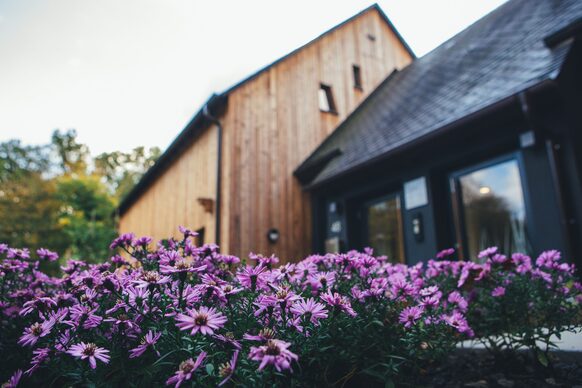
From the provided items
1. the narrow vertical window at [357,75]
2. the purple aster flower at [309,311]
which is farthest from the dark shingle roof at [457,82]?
the purple aster flower at [309,311]

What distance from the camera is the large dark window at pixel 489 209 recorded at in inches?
197

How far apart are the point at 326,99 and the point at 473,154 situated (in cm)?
470

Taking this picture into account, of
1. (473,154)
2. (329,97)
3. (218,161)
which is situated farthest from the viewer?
(329,97)

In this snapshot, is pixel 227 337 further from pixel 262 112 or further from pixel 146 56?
pixel 146 56

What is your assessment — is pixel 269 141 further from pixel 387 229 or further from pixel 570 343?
pixel 570 343

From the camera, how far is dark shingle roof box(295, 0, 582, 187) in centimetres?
465

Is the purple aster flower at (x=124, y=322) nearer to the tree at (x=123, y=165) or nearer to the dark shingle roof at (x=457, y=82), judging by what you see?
the dark shingle roof at (x=457, y=82)

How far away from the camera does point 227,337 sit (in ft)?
3.67

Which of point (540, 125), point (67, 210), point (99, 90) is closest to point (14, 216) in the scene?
point (67, 210)

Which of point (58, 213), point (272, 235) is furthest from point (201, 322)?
point (58, 213)

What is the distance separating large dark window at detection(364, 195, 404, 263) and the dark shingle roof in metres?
0.96

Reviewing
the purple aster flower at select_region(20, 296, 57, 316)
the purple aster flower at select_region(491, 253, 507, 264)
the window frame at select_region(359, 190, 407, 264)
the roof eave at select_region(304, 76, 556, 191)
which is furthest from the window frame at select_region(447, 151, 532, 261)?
the purple aster flower at select_region(20, 296, 57, 316)

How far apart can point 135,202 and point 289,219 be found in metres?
8.44

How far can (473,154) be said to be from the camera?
494 cm
